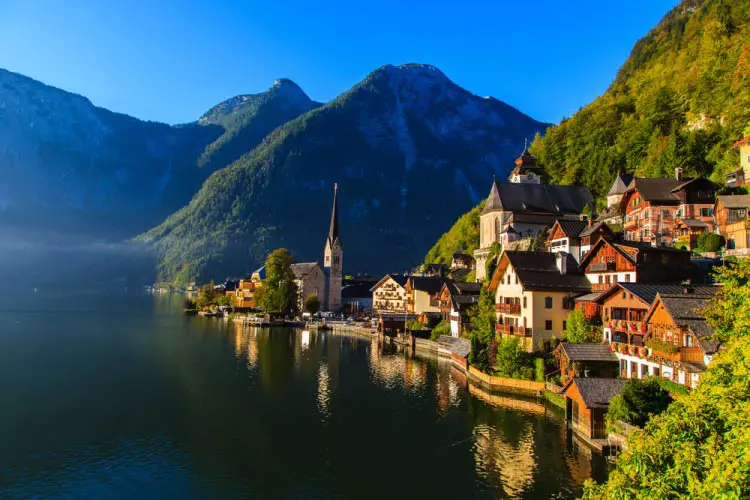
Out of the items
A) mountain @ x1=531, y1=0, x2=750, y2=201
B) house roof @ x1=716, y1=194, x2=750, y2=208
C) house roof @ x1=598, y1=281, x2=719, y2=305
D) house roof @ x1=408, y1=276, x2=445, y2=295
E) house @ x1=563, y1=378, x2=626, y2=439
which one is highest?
mountain @ x1=531, y1=0, x2=750, y2=201

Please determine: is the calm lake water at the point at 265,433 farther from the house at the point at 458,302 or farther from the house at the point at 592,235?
the house at the point at 592,235

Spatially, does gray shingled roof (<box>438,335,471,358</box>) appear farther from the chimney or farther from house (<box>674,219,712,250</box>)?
house (<box>674,219,712,250</box>)

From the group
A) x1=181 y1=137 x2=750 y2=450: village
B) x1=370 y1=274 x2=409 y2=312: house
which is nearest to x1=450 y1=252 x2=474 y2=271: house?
x1=370 y1=274 x2=409 y2=312: house

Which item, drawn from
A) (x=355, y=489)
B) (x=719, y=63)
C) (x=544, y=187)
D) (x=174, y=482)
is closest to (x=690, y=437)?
(x=355, y=489)

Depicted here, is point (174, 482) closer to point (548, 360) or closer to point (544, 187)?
point (548, 360)

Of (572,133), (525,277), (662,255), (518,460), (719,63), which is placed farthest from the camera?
(572,133)

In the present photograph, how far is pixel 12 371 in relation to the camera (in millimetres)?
61406

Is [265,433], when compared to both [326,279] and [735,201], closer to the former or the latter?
[735,201]

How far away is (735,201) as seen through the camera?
57.2 metres

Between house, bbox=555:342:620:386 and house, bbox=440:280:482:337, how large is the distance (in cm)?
3033

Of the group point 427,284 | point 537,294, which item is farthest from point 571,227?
point 427,284

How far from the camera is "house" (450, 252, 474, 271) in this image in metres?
119

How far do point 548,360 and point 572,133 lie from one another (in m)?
89.3

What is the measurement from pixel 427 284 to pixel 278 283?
137 feet
